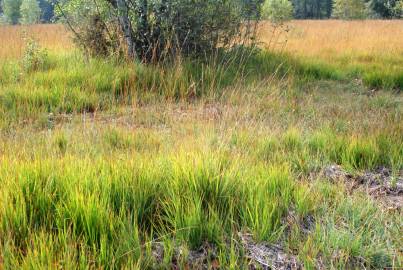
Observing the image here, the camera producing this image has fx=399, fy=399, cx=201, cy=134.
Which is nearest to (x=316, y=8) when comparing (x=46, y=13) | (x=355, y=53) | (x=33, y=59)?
(x=46, y=13)

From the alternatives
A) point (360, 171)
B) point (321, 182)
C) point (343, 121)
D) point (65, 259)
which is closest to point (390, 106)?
point (343, 121)

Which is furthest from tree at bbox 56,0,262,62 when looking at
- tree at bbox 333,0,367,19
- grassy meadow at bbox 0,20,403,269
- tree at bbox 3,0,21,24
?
tree at bbox 3,0,21,24

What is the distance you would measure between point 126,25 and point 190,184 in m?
5.09

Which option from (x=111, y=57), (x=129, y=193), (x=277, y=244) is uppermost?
(x=111, y=57)

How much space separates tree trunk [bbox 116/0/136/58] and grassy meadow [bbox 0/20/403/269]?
5.49 feet

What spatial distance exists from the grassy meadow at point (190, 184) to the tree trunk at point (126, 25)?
1.67 metres

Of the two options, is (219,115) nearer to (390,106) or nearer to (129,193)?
(129,193)

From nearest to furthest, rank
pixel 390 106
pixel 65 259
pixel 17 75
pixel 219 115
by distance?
pixel 65 259, pixel 219 115, pixel 390 106, pixel 17 75

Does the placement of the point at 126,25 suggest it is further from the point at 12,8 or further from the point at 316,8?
the point at 316,8

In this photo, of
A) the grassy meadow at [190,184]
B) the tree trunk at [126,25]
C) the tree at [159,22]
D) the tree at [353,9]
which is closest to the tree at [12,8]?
the tree at [353,9]

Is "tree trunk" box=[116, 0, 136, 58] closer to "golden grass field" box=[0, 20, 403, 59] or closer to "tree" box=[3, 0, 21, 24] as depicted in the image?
"golden grass field" box=[0, 20, 403, 59]

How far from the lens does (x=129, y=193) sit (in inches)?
96.1

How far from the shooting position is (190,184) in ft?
8.29

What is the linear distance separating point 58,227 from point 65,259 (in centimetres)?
30
